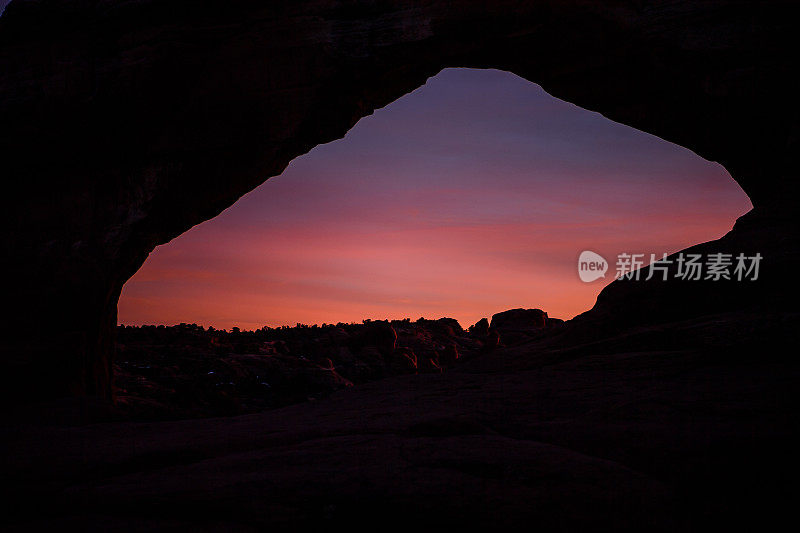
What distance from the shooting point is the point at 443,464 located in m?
4.13

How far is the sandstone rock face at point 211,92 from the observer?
1145 centimetres

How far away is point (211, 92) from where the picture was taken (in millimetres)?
12195

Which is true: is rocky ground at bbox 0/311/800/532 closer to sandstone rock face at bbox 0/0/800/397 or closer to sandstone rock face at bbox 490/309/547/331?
sandstone rock face at bbox 0/0/800/397

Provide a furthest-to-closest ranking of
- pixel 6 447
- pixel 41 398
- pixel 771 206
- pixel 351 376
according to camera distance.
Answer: pixel 351 376 < pixel 41 398 < pixel 771 206 < pixel 6 447

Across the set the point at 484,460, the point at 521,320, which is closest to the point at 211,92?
the point at 484,460

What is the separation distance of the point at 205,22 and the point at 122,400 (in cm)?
973

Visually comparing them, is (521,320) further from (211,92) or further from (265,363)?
(211,92)

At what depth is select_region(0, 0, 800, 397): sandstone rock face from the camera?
11445 millimetres

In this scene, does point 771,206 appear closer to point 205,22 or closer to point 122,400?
point 205,22

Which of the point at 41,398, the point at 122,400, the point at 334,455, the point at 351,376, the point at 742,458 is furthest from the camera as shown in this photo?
the point at 351,376

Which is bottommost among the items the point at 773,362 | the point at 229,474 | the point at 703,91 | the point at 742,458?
the point at 229,474

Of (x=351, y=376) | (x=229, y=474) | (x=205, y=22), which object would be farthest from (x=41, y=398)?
(x=351, y=376)

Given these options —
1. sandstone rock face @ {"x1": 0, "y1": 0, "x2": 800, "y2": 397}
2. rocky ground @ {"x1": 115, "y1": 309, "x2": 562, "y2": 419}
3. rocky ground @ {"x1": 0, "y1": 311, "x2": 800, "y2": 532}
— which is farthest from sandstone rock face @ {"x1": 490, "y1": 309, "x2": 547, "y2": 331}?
rocky ground @ {"x1": 0, "y1": 311, "x2": 800, "y2": 532}

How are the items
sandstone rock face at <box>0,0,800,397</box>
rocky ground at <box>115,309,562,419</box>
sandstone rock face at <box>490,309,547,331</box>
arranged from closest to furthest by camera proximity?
sandstone rock face at <box>0,0,800,397</box> < rocky ground at <box>115,309,562,419</box> < sandstone rock face at <box>490,309,547,331</box>
